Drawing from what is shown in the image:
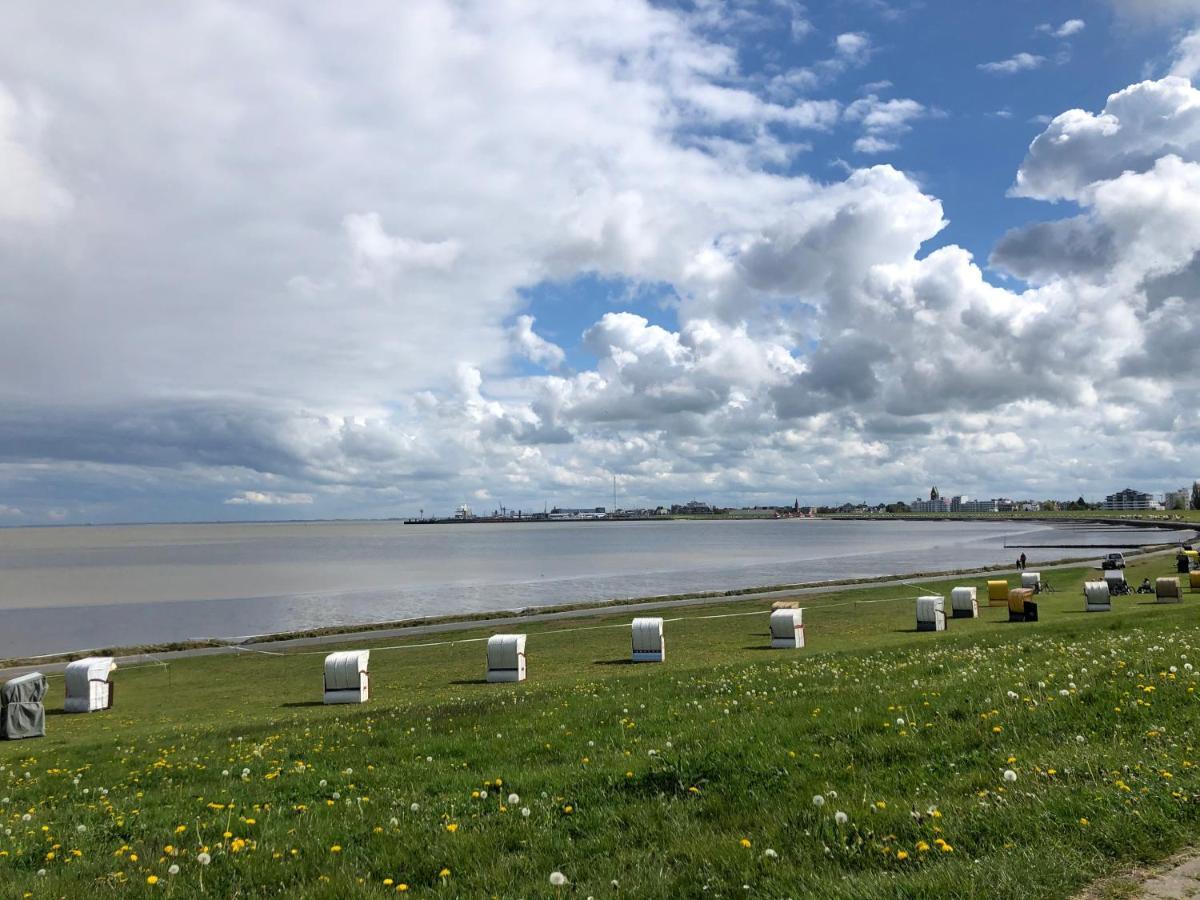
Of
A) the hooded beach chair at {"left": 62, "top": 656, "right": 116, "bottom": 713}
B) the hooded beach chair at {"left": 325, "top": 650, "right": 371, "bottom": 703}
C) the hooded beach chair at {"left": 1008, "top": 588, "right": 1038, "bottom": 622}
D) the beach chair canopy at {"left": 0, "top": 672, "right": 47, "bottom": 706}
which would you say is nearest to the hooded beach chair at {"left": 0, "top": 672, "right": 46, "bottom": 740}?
the beach chair canopy at {"left": 0, "top": 672, "right": 47, "bottom": 706}

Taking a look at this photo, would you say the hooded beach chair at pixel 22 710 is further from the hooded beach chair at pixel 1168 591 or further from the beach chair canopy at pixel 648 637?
the hooded beach chair at pixel 1168 591

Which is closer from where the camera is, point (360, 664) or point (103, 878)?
point (103, 878)

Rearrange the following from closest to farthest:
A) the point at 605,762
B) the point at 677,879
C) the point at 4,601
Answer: the point at 677,879
the point at 605,762
the point at 4,601

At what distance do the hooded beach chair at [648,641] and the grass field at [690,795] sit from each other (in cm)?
1740

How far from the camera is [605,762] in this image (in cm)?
1085

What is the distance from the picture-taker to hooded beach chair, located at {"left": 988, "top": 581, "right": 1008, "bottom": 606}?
50.5 m

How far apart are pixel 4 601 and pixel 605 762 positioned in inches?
4449

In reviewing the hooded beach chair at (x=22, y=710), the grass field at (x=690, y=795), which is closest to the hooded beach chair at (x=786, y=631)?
the grass field at (x=690, y=795)

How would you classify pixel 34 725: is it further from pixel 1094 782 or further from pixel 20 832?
pixel 1094 782

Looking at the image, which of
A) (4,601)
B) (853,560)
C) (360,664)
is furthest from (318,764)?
(853,560)

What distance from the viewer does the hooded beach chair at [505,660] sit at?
32.5 m

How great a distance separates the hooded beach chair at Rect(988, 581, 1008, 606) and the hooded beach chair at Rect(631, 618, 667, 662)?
26734mm

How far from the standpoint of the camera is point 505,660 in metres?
32.7

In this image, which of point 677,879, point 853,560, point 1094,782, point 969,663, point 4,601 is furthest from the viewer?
point 853,560
